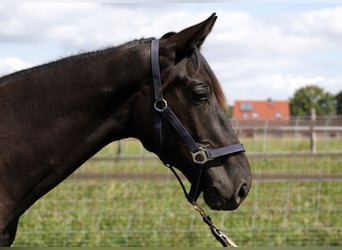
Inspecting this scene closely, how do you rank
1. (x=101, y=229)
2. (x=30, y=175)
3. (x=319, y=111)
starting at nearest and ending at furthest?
(x=30, y=175), (x=101, y=229), (x=319, y=111)

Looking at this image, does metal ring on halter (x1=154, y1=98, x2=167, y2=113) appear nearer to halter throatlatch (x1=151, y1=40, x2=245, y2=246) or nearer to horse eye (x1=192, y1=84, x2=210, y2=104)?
halter throatlatch (x1=151, y1=40, x2=245, y2=246)

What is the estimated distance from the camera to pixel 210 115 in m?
2.56

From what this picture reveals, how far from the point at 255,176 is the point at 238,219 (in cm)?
61

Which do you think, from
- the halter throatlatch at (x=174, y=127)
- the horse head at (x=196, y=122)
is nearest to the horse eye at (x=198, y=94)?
the horse head at (x=196, y=122)

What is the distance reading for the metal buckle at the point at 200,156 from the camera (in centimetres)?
254

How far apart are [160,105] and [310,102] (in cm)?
7026

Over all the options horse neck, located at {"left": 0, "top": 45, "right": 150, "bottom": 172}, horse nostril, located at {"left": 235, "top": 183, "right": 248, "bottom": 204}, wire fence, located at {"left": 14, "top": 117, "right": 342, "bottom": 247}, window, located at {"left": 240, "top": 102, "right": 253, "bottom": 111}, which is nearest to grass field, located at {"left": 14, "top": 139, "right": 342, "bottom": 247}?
wire fence, located at {"left": 14, "top": 117, "right": 342, "bottom": 247}

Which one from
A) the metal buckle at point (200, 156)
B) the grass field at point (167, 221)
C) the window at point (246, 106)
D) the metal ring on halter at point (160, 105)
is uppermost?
the window at point (246, 106)

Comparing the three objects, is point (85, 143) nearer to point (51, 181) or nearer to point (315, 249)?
point (51, 181)

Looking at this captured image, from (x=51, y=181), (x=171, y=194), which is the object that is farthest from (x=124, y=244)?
(x=51, y=181)

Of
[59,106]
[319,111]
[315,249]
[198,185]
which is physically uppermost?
[319,111]

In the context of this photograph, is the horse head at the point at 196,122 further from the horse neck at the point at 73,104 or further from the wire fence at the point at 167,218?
the wire fence at the point at 167,218

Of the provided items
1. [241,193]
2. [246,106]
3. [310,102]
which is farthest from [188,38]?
[310,102]

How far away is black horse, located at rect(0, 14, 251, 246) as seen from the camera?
99.3 inches
